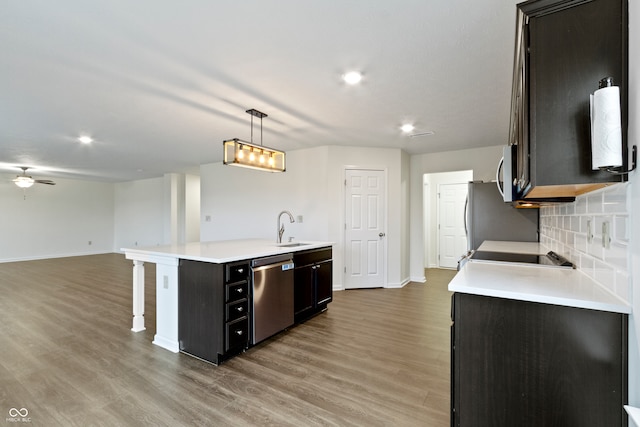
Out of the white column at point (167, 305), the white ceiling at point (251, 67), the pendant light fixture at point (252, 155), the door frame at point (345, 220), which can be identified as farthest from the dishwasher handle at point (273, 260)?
the door frame at point (345, 220)

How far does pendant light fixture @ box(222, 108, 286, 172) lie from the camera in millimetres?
2943

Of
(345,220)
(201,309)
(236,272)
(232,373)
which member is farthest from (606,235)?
(345,220)

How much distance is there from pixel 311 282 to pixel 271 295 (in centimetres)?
73

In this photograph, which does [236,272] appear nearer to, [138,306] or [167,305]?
[167,305]

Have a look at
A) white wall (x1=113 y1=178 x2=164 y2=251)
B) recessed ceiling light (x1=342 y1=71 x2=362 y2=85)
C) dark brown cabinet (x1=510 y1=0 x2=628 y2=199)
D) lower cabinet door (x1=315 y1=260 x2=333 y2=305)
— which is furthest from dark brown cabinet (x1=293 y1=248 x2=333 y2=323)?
white wall (x1=113 y1=178 x2=164 y2=251)

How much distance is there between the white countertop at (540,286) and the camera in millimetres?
1132

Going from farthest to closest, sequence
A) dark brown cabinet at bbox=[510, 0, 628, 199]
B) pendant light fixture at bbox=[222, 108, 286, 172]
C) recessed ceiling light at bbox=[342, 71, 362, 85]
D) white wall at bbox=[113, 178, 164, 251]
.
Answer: white wall at bbox=[113, 178, 164, 251] → pendant light fixture at bbox=[222, 108, 286, 172] → recessed ceiling light at bbox=[342, 71, 362, 85] → dark brown cabinet at bbox=[510, 0, 628, 199]

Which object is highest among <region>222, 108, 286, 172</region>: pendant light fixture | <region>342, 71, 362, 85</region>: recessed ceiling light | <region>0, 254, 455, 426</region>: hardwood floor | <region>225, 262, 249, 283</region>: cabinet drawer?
<region>342, 71, 362, 85</region>: recessed ceiling light

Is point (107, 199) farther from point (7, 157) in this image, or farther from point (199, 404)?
point (199, 404)

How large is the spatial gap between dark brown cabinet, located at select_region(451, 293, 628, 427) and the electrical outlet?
0.34 metres

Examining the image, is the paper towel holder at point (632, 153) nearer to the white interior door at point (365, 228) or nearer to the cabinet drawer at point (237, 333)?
the cabinet drawer at point (237, 333)

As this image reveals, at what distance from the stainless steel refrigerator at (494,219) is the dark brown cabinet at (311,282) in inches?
78.5

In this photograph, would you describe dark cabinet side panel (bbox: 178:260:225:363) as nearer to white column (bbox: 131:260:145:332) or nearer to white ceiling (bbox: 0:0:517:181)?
white column (bbox: 131:260:145:332)

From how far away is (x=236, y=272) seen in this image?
101 inches
